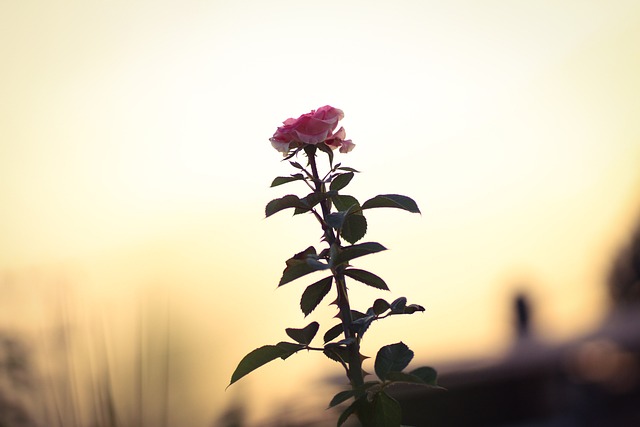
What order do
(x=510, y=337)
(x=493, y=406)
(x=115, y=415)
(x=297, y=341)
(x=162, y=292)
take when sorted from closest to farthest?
(x=297, y=341) < (x=115, y=415) < (x=162, y=292) < (x=510, y=337) < (x=493, y=406)

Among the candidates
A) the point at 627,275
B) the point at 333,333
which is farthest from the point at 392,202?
the point at 627,275

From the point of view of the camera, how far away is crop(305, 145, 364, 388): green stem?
767mm

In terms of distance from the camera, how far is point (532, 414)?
571 centimetres

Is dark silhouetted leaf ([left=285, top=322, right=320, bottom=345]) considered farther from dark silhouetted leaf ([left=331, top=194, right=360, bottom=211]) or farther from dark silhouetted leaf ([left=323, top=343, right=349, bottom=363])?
dark silhouetted leaf ([left=331, top=194, right=360, bottom=211])

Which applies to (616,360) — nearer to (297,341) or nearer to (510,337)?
(510,337)

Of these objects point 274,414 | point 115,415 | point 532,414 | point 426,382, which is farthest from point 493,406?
point 426,382

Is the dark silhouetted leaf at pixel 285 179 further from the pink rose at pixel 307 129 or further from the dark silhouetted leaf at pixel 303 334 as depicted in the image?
the dark silhouetted leaf at pixel 303 334

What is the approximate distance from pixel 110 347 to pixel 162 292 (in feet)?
0.44

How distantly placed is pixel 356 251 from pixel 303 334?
121mm

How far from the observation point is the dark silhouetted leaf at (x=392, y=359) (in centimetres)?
73

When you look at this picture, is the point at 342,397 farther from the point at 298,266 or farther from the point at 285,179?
the point at 285,179

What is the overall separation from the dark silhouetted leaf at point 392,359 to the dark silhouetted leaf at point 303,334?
8 cm

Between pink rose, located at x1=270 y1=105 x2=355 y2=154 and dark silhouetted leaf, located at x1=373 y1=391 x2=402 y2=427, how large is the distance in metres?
0.29

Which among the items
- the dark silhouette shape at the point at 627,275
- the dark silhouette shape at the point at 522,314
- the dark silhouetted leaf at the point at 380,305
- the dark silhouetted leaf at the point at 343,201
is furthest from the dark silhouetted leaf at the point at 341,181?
the dark silhouette shape at the point at 627,275
